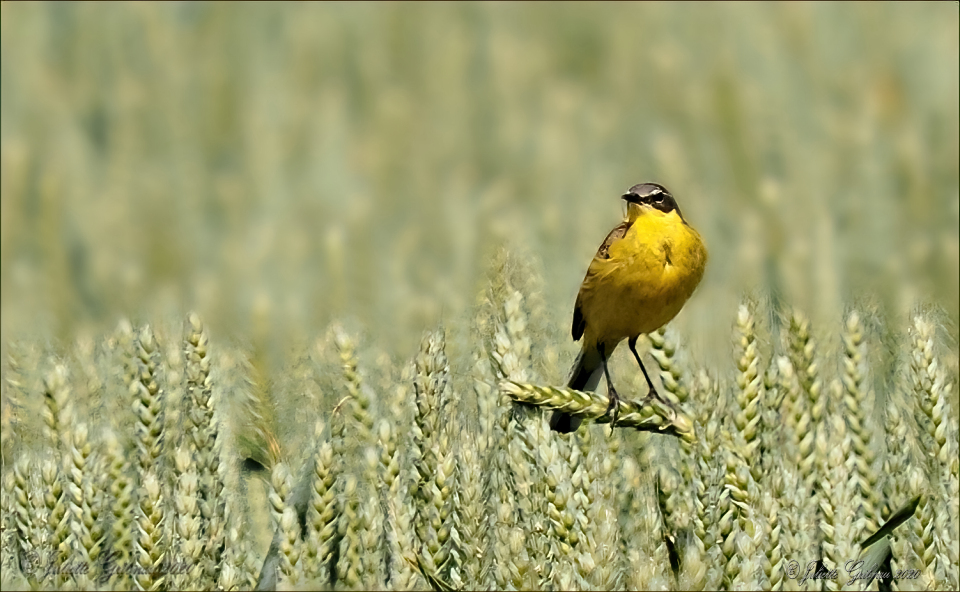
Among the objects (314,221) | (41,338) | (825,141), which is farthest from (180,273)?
(825,141)

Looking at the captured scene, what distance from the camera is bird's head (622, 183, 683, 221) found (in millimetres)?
2277

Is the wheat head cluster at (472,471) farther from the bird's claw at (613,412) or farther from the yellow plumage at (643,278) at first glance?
the yellow plumage at (643,278)

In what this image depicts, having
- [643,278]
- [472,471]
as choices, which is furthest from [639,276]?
[472,471]

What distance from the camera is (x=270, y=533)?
1.52m

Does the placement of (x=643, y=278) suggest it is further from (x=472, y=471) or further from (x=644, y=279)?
(x=472, y=471)

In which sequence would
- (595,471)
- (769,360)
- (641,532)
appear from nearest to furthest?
(595,471)
(641,532)
(769,360)

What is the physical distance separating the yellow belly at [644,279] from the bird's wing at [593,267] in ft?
0.06

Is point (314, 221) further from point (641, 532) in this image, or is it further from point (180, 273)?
point (641, 532)

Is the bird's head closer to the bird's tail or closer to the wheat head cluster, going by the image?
the bird's tail

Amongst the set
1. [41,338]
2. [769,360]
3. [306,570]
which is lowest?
[306,570]

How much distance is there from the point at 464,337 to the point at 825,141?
6.41 feet

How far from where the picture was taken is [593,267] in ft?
7.37

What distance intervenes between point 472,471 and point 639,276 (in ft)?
2.47

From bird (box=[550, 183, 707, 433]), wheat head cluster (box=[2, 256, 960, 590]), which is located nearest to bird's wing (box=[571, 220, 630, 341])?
bird (box=[550, 183, 707, 433])
